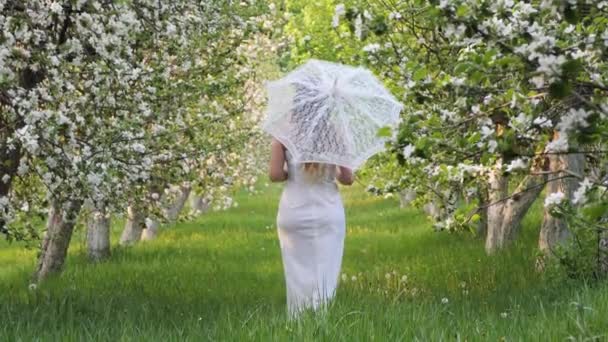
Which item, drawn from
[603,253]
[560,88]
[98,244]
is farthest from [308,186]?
[98,244]

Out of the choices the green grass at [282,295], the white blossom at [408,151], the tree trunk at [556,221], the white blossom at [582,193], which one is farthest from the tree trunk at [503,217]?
the white blossom at [582,193]

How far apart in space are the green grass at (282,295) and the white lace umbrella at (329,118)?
45.3 inches

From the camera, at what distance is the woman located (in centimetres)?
679

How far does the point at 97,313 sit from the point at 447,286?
13.0ft

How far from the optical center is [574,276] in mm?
7520

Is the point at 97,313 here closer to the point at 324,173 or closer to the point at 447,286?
the point at 324,173

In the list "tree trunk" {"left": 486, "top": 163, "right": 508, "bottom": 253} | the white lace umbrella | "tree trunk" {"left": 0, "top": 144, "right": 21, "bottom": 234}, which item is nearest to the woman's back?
the white lace umbrella

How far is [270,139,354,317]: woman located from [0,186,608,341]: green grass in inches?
12.3

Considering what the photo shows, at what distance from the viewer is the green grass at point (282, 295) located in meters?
5.35

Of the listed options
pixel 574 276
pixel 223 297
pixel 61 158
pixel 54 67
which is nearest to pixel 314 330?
pixel 61 158

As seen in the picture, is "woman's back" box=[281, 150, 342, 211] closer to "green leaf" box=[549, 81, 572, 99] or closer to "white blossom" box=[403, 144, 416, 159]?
"white blossom" box=[403, 144, 416, 159]

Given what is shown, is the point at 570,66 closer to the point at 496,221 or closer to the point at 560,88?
the point at 560,88

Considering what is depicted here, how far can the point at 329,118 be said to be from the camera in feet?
21.8

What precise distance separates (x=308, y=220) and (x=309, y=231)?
0.09 m
